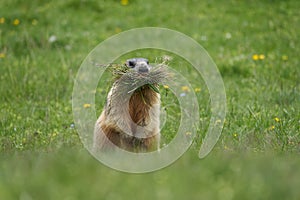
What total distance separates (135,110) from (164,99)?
2094 millimetres

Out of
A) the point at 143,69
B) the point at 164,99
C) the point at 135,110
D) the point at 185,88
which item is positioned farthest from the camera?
the point at 185,88

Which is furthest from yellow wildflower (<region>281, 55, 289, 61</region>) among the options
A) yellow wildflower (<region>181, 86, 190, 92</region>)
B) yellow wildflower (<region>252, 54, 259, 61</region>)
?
yellow wildflower (<region>181, 86, 190, 92</region>)

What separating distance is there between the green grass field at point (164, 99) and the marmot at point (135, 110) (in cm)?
40

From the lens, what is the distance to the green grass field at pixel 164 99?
3.43 meters

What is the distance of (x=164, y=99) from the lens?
25.3 ft

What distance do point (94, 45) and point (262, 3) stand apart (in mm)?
3791

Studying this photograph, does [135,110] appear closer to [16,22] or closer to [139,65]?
[139,65]

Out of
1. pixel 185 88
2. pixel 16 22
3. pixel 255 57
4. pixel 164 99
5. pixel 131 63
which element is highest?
pixel 131 63

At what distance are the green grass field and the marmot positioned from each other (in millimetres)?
401

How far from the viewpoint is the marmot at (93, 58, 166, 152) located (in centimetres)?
551

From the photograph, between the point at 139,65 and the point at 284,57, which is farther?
the point at 284,57

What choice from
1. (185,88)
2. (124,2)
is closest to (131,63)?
(185,88)

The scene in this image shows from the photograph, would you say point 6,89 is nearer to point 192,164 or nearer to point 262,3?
point 192,164

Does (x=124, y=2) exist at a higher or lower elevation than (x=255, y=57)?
lower
